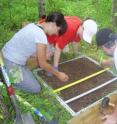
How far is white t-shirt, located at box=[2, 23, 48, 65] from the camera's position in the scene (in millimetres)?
4262

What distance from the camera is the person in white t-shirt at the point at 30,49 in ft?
14.0

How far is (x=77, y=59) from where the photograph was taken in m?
5.21

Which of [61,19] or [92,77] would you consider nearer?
[61,19]

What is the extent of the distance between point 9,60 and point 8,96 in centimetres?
78

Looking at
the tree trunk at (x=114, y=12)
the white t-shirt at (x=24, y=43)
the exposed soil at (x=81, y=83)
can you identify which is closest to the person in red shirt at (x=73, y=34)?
the exposed soil at (x=81, y=83)

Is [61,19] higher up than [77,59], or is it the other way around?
[61,19]

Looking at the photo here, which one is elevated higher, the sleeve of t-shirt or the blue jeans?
the sleeve of t-shirt

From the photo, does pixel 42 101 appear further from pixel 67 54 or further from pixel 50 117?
pixel 67 54

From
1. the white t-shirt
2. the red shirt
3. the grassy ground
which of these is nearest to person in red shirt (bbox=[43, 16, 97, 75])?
the red shirt

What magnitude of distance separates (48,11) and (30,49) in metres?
2.09

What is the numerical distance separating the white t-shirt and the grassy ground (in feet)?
1.59

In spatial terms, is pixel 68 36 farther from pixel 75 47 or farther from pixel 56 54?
pixel 75 47

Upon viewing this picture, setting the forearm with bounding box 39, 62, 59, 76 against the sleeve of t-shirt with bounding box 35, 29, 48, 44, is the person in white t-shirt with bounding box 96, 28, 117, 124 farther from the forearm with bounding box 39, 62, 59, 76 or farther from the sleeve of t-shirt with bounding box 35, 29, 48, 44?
the forearm with bounding box 39, 62, 59, 76

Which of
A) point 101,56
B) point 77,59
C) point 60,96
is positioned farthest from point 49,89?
point 101,56
